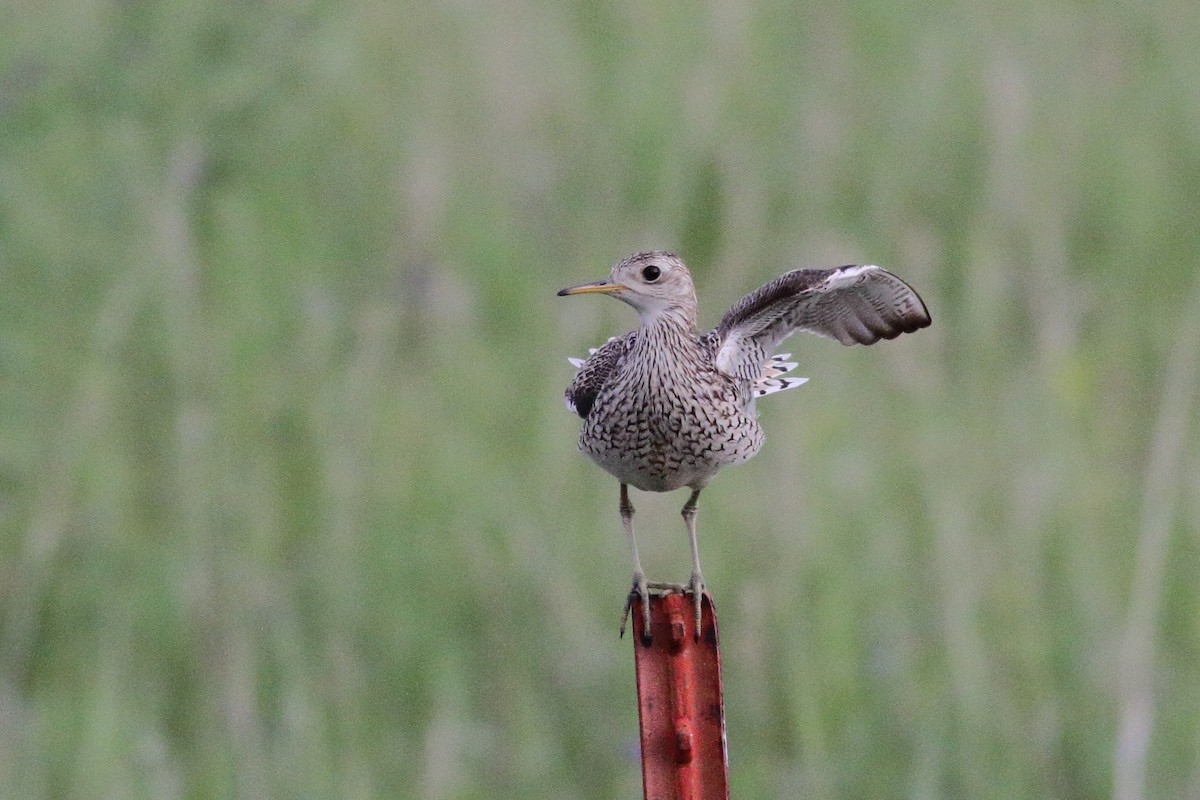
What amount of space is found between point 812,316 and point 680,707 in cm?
141

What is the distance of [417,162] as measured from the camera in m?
6.78

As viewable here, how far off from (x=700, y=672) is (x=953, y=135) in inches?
221

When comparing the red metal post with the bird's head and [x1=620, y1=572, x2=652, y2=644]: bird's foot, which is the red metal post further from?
the bird's head

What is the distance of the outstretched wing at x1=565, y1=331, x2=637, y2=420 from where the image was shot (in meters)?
3.54

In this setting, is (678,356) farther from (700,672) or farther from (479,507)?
(479,507)

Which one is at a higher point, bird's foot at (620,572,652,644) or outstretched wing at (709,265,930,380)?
outstretched wing at (709,265,930,380)

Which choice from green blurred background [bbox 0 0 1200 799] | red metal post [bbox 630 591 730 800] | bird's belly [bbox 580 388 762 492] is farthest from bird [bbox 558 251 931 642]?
green blurred background [bbox 0 0 1200 799]

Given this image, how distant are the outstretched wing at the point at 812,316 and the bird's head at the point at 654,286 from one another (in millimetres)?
96

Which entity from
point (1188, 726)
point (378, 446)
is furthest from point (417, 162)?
point (1188, 726)

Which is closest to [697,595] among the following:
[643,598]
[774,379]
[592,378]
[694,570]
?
[643,598]

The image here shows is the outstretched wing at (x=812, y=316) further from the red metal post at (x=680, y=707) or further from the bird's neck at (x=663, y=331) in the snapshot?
the red metal post at (x=680, y=707)

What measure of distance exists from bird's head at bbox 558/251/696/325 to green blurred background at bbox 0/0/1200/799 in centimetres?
180

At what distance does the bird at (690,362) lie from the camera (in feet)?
10.5

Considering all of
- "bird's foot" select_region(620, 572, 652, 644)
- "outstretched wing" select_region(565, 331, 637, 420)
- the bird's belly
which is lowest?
"bird's foot" select_region(620, 572, 652, 644)
